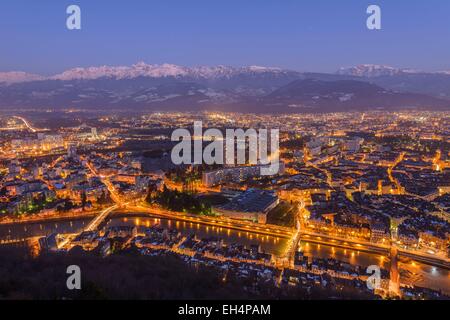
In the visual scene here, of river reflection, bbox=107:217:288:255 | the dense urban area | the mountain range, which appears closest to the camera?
the dense urban area

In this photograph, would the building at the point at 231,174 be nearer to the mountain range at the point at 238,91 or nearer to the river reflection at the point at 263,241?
the river reflection at the point at 263,241

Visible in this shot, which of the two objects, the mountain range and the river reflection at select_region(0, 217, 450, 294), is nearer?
the river reflection at select_region(0, 217, 450, 294)

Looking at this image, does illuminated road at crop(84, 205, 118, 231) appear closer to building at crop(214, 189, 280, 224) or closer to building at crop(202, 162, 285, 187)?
building at crop(214, 189, 280, 224)

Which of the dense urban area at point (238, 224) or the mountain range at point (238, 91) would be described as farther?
the mountain range at point (238, 91)

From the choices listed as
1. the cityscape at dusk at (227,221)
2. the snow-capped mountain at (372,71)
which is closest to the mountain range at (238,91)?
the snow-capped mountain at (372,71)

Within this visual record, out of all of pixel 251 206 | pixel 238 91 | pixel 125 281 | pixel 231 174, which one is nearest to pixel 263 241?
pixel 251 206

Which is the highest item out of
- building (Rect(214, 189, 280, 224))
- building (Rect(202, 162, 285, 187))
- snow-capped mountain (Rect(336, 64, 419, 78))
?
snow-capped mountain (Rect(336, 64, 419, 78))

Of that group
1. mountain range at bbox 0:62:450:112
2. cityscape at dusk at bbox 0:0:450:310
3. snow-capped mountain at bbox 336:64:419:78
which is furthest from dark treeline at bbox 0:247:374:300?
snow-capped mountain at bbox 336:64:419:78

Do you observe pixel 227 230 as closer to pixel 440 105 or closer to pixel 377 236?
pixel 377 236

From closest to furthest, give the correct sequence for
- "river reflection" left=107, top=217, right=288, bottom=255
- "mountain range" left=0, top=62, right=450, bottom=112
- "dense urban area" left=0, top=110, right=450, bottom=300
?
"dense urban area" left=0, top=110, right=450, bottom=300 < "river reflection" left=107, top=217, right=288, bottom=255 < "mountain range" left=0, top=62, right=450, bottom=112
